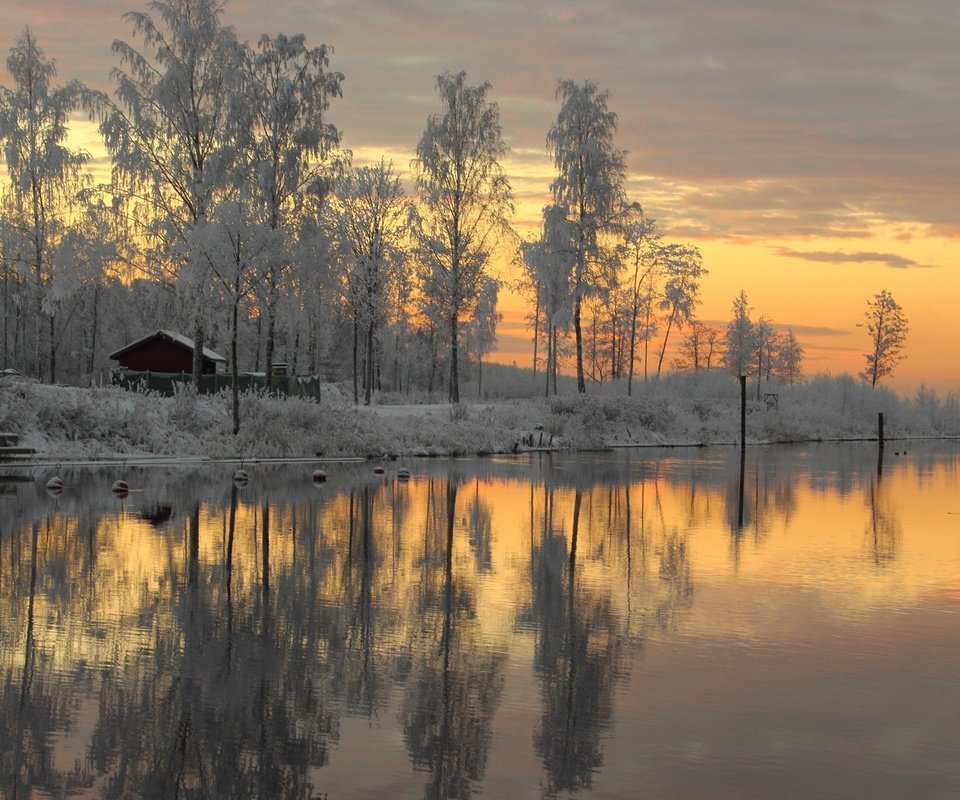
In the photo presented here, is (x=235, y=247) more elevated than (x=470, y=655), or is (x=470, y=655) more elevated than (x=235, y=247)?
(x=235, y=247)

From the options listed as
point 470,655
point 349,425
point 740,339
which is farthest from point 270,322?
point 740,339

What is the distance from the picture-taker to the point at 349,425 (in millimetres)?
36562

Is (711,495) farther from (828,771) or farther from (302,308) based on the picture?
(302,308)

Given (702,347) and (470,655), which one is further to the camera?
(702,347)

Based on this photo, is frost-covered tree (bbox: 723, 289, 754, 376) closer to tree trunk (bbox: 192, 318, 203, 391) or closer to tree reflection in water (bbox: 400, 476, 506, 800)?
tree trunk (bbox: 192, 318, 203, 391)

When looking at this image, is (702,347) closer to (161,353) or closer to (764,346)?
(764,346)

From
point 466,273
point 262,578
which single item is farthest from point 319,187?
point 262,578

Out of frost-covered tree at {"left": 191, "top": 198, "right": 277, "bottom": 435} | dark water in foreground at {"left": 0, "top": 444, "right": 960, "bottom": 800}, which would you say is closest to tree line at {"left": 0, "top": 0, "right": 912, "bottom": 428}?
frost-covered tree at {"left": 191, "top": 198, "right": 277, "bottom": 435}

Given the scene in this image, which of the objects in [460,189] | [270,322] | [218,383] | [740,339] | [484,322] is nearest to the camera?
[270,322]

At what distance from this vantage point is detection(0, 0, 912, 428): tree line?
127 feet

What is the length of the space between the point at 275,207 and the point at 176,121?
4416mm

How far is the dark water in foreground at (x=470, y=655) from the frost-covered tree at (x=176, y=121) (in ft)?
69.8

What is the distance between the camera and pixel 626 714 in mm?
7785

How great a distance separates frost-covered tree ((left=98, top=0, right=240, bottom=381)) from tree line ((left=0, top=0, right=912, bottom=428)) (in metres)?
0.07
